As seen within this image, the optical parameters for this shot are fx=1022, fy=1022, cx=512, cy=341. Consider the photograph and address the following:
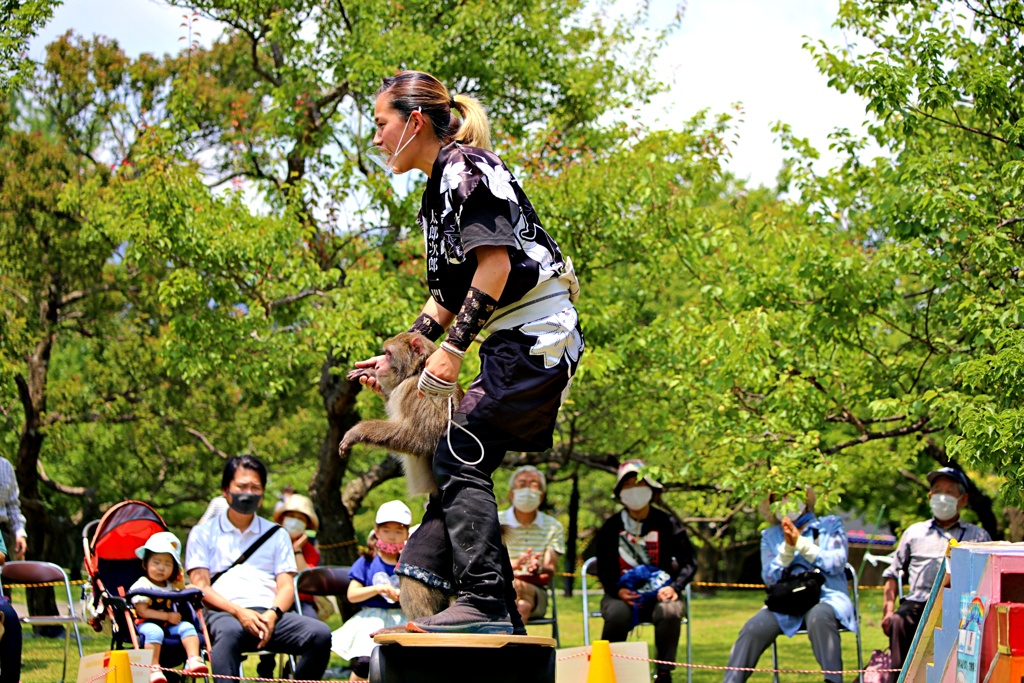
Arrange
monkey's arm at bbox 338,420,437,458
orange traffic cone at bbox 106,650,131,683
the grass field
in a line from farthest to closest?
the grass field
orange traffic cone at bbox 106,650,131,683
monkey's arm at bbox 338,420,437,458

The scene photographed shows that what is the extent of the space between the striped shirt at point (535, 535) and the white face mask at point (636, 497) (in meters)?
0.50

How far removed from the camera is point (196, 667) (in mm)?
5148

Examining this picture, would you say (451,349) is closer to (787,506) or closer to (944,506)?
(787,506)

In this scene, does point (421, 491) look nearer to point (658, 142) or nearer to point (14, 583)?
point (14, 583)

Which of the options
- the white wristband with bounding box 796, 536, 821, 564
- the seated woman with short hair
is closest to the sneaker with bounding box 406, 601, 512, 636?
the seated woman with short hair

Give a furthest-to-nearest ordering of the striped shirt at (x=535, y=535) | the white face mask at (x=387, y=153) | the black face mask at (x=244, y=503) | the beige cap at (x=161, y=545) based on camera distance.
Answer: the striped shirt at (x=535, y=535) < the black face mask at (x=244, y=503) < the beige cap at (x=161, y=545) < the white face mask at (x=387, y=153)

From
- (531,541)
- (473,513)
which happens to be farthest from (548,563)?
(473,513)

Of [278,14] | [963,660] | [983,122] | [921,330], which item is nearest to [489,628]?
[963,660]

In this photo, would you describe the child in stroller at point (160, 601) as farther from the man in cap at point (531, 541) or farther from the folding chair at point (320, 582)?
the man in cap at point (531, 541)

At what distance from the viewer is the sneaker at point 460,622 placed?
2.89 m

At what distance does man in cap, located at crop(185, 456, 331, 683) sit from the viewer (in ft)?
18.2

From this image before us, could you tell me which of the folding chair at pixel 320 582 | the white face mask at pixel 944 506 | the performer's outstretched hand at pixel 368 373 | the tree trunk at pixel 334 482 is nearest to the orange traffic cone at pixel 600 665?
the performer's outstretched hand at pixel 368 373

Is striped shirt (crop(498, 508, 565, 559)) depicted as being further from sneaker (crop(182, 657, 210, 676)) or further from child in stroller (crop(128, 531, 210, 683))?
sneaker (crop(182, 657, 210, 676))

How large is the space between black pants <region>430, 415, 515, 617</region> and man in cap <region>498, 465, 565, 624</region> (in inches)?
159
